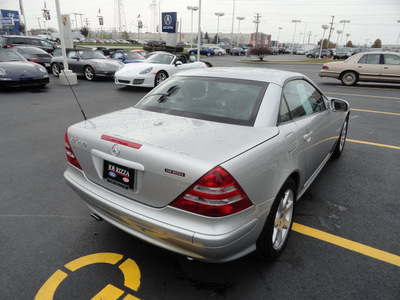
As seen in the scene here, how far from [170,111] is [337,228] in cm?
204

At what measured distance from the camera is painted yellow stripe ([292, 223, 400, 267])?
2.49 meters

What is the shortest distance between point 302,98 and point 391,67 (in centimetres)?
1221

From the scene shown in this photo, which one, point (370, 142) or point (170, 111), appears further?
point (370, 142)

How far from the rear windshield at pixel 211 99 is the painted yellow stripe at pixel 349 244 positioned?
129 centimetres

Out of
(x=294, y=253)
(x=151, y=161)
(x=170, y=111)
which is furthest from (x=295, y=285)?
(x=170, y=111)

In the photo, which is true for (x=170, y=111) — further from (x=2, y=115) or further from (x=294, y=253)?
(x=2, y=115)

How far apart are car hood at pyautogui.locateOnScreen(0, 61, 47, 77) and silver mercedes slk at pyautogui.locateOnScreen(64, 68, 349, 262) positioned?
8.85m

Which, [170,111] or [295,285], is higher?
[170,111]

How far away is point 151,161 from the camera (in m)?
1.87

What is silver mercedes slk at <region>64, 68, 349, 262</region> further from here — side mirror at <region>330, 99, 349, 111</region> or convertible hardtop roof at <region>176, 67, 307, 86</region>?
side mirror at <region>330, 99, 349, 111</region>

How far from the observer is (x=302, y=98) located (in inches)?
122

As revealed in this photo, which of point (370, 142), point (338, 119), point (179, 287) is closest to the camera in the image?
point (179, 287)

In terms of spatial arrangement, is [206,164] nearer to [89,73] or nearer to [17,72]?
[17,72]

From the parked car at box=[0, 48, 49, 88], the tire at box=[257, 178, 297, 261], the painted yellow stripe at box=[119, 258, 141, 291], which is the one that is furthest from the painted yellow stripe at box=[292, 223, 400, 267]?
the parked car at box=[0, 48, 49, 88]
